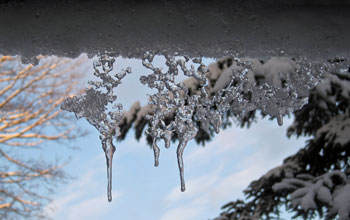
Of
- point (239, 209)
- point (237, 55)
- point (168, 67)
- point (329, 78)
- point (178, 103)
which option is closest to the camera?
point (237, 55)

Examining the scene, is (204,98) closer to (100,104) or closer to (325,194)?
(100,104)

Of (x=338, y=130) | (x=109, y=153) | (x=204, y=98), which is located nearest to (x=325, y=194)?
(x=338, y=130)

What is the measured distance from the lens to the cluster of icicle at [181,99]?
91 centimetres

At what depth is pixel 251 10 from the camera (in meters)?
0.61

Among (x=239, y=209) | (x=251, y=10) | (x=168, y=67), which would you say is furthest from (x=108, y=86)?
(x=239, y=209)

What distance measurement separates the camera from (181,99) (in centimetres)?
101

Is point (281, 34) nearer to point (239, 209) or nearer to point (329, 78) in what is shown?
point (329, 78)

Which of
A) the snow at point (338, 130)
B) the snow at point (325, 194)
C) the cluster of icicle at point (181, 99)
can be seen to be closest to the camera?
the cluster of icicle at point (181, 99)

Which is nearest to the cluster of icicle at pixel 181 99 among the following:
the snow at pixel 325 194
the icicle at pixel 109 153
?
the icicle at pixel 109 153

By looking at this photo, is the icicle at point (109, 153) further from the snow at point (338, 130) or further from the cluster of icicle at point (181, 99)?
the snow at point (338, 130)

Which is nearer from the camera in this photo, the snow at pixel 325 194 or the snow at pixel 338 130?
the snow at pixel 325 194

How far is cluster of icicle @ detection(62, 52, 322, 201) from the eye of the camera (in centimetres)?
91

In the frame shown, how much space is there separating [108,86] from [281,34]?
46 centimetres

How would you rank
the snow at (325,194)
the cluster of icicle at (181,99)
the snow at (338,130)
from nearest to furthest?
the cluster of icicle at (181,99), the snow at (325,194), the snow at (338,130)
